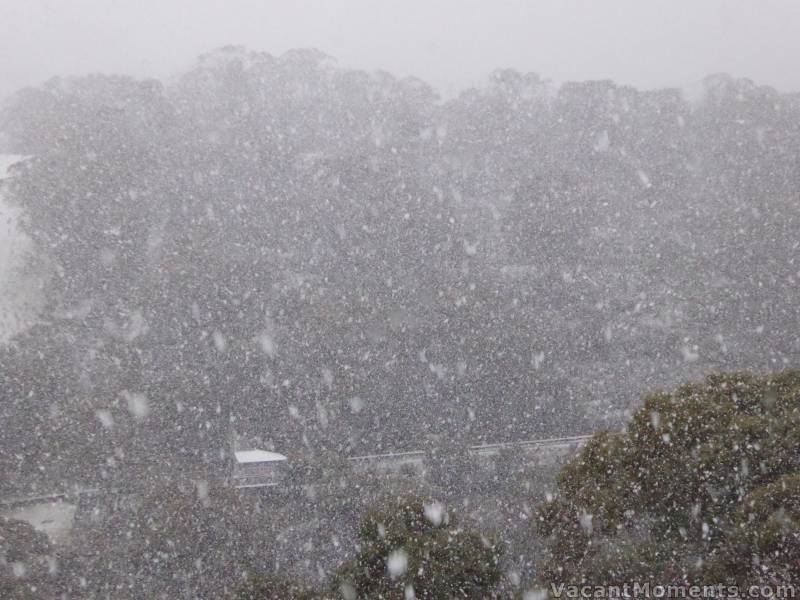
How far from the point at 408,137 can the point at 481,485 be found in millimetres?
13683

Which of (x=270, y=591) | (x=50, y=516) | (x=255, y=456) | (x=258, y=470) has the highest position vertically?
(x=270, y=591)

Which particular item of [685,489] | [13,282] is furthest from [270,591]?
[13,282]

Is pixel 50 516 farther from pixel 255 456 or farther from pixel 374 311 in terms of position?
pixel 374 311

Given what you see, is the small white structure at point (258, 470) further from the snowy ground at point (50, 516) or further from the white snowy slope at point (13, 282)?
the white snowy slope at point (13, 282)

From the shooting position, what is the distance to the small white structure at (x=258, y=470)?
466 inches

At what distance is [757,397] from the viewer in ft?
21.3

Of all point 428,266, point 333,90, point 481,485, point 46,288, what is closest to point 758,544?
point 481,485

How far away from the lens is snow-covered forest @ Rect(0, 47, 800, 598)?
321 inches

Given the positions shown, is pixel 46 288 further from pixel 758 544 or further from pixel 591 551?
pixel 758 544

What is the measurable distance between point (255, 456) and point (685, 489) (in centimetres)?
870

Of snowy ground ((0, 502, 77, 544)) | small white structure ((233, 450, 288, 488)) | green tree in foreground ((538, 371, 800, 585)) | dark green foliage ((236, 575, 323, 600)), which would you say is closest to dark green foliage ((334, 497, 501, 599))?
dark green foliage ((236, 575, 323, 600))

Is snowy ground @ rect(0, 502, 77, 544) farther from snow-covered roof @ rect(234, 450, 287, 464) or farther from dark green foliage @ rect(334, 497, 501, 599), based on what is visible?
dark green foliage @ rect(334, 497, 501, 599)

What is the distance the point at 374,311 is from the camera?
15656 mm

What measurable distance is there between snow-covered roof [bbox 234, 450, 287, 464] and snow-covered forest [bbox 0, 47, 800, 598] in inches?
19.9
